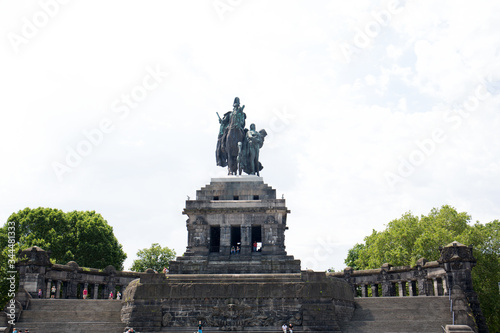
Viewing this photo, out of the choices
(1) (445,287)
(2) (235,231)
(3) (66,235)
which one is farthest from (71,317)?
(1) (445,287)

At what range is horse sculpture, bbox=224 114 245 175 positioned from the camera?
40.2 metres

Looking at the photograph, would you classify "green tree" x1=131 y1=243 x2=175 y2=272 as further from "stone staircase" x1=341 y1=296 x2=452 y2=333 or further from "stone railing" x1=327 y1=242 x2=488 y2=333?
"stone staircase" x1=341 y1=296 x2=452 y2=333

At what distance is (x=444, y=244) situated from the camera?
43.6 metres

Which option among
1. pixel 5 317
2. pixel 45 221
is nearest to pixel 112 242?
pixel 45 221

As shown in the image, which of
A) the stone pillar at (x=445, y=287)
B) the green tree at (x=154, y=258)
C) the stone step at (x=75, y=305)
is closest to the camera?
the stone step at (x=75, y=305)

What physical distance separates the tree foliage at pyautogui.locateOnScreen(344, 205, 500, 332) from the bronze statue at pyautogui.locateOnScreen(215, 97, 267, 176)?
1776 cm

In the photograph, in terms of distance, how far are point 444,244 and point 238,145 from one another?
70.9 ft

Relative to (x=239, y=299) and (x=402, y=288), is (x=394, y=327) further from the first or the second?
(x=402, y=288)

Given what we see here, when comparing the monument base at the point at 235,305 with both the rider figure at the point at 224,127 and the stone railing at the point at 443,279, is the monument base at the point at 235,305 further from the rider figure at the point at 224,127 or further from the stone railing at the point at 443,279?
the rider figure at the point at 224,127

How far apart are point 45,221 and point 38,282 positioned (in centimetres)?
1516

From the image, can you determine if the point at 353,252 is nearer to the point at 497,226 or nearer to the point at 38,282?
the point at 497,226

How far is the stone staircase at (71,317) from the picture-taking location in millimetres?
26438

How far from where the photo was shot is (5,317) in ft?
89.4

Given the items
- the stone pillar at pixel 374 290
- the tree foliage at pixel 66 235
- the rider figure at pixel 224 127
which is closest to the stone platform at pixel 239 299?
the stone pillar at pixel 374 290
